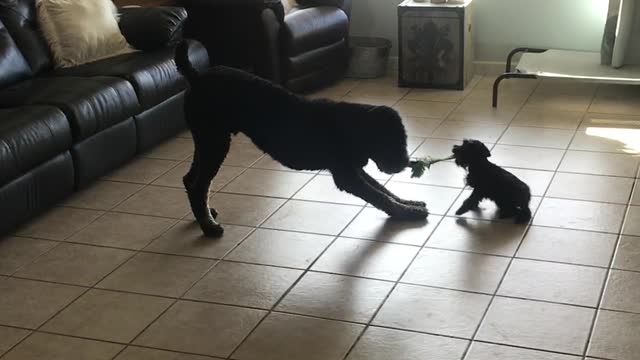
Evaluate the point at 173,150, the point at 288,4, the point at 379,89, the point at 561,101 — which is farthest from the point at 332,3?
the point at 173,150

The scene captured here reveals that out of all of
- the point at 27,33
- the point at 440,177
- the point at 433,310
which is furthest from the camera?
the point at 27,33

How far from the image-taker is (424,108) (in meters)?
4.87

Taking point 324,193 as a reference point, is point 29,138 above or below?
above

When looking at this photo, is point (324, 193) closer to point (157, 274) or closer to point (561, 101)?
point (157, 274)

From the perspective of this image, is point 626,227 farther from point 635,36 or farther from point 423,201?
point 635,36

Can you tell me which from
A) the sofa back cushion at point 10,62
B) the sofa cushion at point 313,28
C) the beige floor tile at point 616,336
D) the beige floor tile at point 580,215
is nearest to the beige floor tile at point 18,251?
the sofa back cushion at point 10,62

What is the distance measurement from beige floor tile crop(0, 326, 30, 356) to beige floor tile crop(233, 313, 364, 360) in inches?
26.3

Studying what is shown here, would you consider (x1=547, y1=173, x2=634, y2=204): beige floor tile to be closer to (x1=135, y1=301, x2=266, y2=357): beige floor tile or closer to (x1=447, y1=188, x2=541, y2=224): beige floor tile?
(x1=447, y1=188, x2=541, y2=224): beige floor tile

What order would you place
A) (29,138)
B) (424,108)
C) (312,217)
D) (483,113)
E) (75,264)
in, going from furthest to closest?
(424,108) < (483,113) < (312,217) < (29,138) < (75,264)

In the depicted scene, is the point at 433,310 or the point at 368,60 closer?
the point at 433,310

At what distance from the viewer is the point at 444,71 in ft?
17.1

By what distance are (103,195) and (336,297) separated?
1385 mm

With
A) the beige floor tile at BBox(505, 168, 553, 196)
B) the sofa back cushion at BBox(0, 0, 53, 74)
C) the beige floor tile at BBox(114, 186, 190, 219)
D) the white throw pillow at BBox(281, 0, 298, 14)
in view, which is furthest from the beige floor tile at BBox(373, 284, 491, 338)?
the white throw pillow at BBox(281, 0, 298, 14)

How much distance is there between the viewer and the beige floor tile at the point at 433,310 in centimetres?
263
